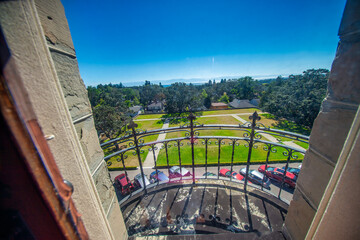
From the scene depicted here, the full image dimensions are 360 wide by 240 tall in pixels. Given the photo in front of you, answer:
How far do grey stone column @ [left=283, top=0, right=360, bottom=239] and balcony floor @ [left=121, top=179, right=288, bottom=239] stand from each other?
78 cm

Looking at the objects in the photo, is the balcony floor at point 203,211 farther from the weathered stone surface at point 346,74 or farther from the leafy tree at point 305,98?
the leafy tree at point 305,98

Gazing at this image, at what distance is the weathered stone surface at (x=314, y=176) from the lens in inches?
53.5

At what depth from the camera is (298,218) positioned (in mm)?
1677

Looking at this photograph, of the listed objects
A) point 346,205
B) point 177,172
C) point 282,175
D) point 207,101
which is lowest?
point 207,101

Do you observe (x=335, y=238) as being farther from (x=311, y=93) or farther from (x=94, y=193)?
(x=311, y=93)

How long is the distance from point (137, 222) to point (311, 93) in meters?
26.8

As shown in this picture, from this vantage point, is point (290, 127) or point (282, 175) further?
point (290, 127)

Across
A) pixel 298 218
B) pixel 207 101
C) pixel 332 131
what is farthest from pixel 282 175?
pixel 207 101

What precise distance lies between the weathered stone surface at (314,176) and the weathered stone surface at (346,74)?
68 cm

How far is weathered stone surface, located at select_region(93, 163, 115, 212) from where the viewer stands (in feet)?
4.81

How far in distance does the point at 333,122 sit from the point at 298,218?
51.1 inches

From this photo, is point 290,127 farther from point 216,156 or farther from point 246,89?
point 246,89

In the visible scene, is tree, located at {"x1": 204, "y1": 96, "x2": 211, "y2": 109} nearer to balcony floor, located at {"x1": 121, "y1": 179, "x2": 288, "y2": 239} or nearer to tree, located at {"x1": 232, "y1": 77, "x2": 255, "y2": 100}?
tree, located at {"x1": 232, "y1": 77, "x2": 255, "y2": 100}

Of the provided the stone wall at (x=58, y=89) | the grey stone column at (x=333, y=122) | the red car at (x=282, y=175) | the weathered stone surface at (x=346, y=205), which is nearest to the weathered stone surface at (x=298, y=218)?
the grey stone column at (x=333, y=122)
